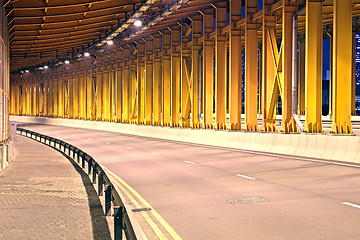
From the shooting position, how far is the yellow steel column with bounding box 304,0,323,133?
82.4 ft

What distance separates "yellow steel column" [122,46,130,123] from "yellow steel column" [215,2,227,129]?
→ 22.3 m

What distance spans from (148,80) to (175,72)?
23.2 ft

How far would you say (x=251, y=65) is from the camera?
32500 millimetres

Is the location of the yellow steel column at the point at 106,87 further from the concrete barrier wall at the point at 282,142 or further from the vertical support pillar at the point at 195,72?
the vertical support pillar at the point at 195,72

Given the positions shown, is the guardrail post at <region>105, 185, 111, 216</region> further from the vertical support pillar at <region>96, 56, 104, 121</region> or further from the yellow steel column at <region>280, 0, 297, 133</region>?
the vertical support pillar at <region>96, 56, 104, 121</region>

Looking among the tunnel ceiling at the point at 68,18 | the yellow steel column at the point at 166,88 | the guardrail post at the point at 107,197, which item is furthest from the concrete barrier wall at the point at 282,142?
the guardrail post at the point at 107,197

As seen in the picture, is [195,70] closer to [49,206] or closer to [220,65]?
[220,65]

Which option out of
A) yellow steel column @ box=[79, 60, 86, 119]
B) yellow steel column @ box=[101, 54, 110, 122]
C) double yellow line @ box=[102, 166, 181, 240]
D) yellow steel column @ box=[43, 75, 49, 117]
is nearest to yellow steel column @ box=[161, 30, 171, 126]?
yellow steel column @ box=[101, 54, 110, 122]

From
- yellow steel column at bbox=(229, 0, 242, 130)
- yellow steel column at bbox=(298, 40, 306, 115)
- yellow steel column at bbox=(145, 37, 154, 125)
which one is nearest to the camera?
yellow steel column at bbox=(229, 0, 242, 130)

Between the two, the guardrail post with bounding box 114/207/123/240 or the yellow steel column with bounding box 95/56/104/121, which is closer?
the guardrail post with bounding box 114/207/123/240

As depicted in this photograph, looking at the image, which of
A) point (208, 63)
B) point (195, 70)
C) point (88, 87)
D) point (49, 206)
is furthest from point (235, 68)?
point (88, 87)

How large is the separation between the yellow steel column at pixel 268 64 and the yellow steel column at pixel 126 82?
29768 mm

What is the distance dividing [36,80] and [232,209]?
274 ft

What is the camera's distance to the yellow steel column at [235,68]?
112ft
